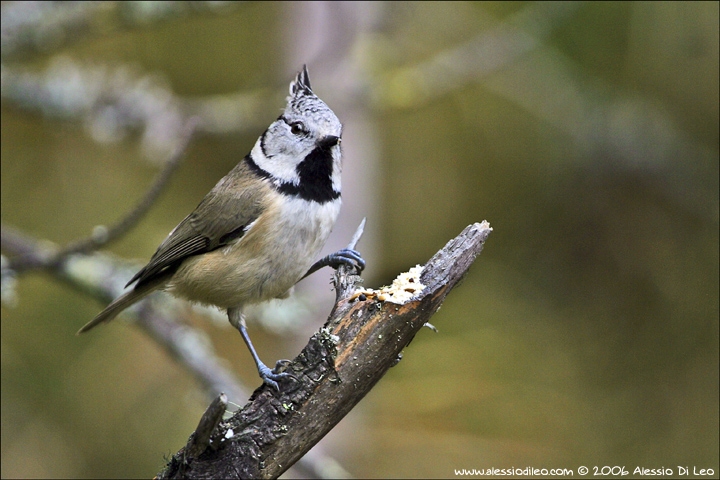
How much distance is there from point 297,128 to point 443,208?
2.63 metres

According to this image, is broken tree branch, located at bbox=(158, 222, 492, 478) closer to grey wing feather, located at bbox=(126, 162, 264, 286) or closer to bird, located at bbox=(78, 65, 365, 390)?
bird, located at bbox=(78, 65, 365, 390)

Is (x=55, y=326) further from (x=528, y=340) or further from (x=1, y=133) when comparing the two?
(x=528, y=340)

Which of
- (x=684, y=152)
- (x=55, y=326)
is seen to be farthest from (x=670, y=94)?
(x=55, y=326)

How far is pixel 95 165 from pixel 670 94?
449 centimetres

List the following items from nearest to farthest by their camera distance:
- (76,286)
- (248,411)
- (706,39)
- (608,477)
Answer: (248,411), (76,286), (608,477), (706,39)

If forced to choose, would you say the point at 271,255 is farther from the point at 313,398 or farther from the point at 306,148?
the point at 313,398

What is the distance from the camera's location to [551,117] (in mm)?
4898

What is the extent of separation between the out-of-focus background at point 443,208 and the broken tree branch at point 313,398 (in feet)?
5.78

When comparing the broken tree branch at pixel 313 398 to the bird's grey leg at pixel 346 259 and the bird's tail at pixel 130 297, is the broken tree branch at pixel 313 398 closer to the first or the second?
the bird's grey leg at pixel 346 259

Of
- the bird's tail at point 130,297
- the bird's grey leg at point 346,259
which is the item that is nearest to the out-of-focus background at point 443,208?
the bird's tail at point 130,297

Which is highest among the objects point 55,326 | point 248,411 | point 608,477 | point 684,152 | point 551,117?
point 55,326

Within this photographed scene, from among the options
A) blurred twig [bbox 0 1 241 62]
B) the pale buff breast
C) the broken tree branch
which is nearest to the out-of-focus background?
blurred twig [bbox 0 1 241 62]

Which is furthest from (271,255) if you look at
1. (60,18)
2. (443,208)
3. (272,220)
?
(443,208)

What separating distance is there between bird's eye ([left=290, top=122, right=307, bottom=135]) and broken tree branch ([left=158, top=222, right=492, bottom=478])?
0.97 metres
